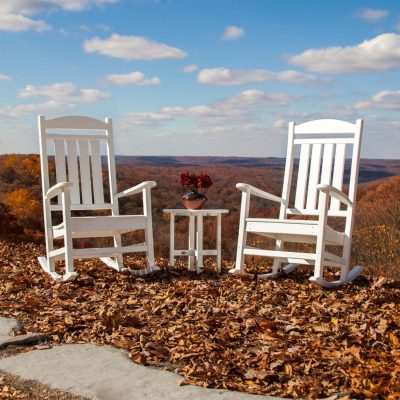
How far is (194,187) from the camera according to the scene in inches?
201

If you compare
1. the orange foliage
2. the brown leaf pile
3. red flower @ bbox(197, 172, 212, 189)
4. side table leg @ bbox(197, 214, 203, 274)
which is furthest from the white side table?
the orange foliage

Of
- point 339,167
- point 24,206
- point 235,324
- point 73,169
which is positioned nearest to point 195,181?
point 73,169

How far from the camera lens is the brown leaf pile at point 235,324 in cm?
258

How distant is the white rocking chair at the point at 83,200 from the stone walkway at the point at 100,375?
149 centimetres

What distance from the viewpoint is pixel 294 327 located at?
3.26m

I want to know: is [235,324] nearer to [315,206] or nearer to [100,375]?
[100,375]

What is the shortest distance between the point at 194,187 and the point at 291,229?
107cm

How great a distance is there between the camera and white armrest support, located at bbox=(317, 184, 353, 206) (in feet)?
14.0

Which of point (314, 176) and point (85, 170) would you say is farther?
point (85, 170)

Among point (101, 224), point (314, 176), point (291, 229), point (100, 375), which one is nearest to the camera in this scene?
point (100, 375)

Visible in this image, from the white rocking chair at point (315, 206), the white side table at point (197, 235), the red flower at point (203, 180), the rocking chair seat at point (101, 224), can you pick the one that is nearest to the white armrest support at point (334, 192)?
the white rocking chair at point (315, 206)

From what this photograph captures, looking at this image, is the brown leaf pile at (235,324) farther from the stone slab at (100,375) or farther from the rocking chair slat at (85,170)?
the rocking chair slat at (85,170)

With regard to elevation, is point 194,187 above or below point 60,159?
below

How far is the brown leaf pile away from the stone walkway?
0.09 meters
